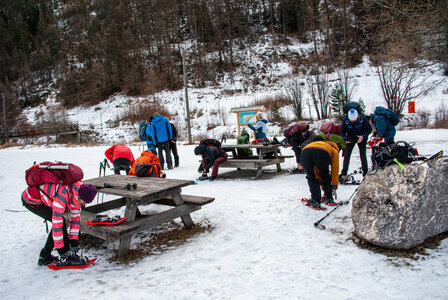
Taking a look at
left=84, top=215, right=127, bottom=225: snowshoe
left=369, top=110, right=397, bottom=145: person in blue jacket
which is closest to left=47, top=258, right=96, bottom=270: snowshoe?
left=84, top=215, right=127, bottom=225: snowshoe

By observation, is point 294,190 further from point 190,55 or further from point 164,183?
point 190,55

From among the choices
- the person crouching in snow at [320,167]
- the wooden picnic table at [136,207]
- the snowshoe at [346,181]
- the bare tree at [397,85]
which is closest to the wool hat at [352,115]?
the snowshoe at [346,181]

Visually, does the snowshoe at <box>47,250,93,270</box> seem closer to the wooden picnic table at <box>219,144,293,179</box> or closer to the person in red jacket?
the person in red jacket

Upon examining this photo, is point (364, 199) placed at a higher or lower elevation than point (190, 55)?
lower

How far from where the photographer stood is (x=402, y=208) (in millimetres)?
3125

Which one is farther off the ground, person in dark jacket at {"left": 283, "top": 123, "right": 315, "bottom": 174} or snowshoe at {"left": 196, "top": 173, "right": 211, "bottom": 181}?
person in dark jacket at {"left": 283, "top": 123, "right": 315, "bottom": 174}

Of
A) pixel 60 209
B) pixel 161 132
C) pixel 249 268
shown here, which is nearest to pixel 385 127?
pixel 249 268

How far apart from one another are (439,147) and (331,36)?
30.1 meters

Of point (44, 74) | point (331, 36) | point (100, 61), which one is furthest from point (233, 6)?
point (44, 74)

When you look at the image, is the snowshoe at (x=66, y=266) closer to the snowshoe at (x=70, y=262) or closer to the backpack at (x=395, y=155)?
the snowshoe at (x=70, y=262)

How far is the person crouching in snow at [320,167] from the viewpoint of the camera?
4.41 m

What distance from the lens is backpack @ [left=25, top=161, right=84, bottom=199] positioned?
3211mm

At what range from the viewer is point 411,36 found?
33.7 feet

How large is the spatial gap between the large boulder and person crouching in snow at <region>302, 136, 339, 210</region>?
3.24ft
